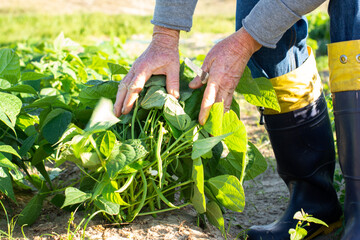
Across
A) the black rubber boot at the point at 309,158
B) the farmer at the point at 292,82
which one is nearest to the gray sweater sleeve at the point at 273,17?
the farmer at the point at 292,82

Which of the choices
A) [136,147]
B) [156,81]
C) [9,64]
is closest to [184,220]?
[136,147]

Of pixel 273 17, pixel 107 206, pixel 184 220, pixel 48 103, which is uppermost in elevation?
pixel 273 17

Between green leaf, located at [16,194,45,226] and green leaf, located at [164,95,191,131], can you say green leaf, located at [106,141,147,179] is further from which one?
green leaf, located at [16,194,45,226]

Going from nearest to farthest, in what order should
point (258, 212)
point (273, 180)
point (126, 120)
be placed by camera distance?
point (126, 120)
point (258, 212)
point (273, 180)

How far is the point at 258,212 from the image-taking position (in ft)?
5.82

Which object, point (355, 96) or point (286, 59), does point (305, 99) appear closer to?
point (286, 59)

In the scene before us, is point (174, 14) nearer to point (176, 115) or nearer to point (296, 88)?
point (176, 115)

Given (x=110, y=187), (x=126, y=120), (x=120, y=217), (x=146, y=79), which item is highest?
(x=146, y=79)

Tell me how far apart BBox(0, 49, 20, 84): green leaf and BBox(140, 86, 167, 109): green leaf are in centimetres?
49

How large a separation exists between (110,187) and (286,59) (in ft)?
2.45

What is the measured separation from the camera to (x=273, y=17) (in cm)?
131

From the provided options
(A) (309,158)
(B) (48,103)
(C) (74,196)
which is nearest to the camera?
(C) (74,196)

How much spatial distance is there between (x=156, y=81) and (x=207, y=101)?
18 cm

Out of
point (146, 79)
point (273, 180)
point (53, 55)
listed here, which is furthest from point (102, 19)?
point (146, 79)
